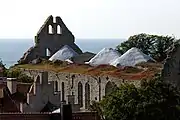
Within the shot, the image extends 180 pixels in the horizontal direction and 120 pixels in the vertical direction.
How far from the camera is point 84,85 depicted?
159ft

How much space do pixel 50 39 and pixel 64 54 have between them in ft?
15.1

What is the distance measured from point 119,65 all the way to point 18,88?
22633 millimetres

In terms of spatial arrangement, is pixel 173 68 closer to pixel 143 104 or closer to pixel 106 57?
pixel 143 104

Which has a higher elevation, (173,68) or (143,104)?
(173,68)

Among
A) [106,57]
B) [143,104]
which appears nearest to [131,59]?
[106,57]

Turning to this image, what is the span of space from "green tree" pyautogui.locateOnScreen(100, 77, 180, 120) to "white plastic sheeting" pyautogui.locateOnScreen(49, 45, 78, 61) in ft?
117

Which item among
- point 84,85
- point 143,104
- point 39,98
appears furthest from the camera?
point 84,85

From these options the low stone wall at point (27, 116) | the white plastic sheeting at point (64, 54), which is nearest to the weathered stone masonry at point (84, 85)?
the white plastic sheeting at point (64, 54)

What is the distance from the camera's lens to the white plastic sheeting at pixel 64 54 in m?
64.9

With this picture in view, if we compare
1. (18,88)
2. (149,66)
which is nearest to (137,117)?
(18,88)

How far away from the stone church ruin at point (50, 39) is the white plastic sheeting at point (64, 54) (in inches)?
93.4

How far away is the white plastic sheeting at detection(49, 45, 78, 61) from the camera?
64.9 metres

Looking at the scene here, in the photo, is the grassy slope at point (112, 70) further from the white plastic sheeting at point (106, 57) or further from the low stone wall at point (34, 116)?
the low stone wall at point (34, 116)

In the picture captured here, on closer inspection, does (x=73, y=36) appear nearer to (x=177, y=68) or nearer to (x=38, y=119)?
(x=177, y=68)
